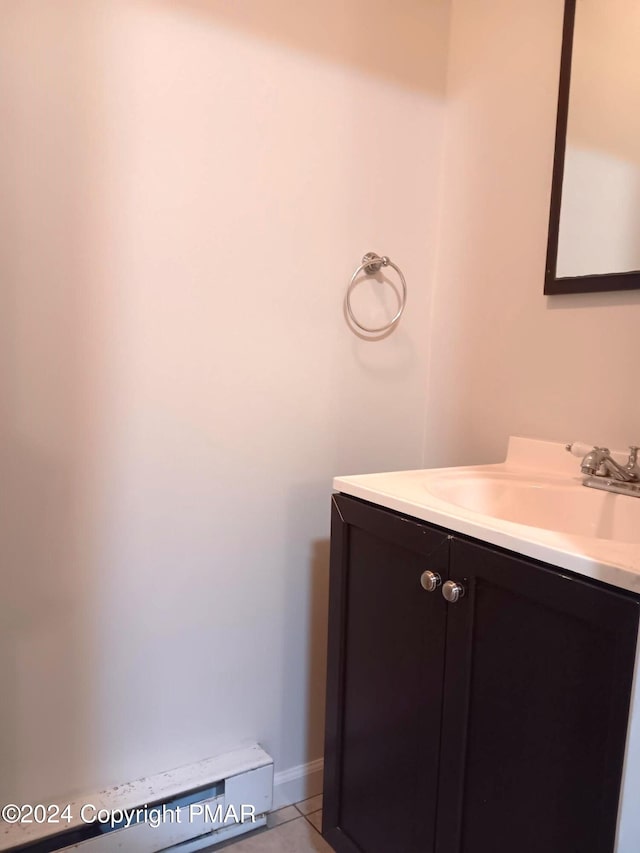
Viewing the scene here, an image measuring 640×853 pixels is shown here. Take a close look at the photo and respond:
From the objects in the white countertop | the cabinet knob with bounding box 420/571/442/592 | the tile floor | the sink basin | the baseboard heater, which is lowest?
the tile floor

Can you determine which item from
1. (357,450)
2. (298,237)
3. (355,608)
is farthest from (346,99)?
(355,608)

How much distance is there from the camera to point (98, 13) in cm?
115

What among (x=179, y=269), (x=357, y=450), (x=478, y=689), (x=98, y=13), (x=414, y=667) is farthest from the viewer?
(x=357, y=450)

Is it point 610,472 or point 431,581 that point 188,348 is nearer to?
point 431,581

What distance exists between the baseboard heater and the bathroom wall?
90 cm

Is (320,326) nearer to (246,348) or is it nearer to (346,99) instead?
(246,348)

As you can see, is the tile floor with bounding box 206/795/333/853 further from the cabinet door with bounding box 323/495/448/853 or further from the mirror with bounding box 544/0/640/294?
the mirror with bounding box 544/0/640/294

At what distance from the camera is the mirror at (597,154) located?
3.85 feet

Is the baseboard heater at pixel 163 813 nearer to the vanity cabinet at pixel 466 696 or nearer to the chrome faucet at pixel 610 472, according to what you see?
the vanity cabinet at pixel 466 696

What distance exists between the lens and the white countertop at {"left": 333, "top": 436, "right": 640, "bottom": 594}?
73 centimetres

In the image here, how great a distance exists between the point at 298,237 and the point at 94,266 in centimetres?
47

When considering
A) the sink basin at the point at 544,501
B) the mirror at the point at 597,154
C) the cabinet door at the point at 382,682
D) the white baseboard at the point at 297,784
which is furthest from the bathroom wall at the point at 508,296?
the white baseboard at the point at 297,784

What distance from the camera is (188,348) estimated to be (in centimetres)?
131

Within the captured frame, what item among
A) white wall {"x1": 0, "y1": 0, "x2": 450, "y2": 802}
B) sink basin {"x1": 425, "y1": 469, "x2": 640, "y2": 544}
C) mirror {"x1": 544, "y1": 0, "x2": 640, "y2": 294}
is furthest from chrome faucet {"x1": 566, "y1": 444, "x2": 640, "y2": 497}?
white wall {"x1": 0, "y1": 0, "x2": 450, "y2": 802}
